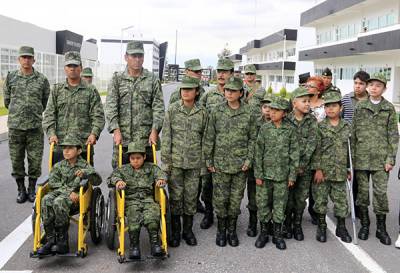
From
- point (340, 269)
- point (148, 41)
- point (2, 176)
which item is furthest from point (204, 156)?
point (148, 41)

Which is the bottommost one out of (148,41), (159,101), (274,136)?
(274,136)

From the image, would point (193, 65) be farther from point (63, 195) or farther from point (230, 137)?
point (63, 195)

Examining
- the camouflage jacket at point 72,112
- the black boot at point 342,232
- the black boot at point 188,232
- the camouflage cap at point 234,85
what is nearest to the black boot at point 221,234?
the black boot at point 188,232

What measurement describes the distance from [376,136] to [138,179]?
2770 mm

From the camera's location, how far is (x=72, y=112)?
18.0 feet

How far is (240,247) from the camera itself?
485cm

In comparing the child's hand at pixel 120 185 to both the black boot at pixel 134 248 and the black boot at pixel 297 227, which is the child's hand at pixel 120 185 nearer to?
the black boot at pixel 134 248

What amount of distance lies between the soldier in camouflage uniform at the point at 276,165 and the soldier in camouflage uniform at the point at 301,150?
0.18 metres

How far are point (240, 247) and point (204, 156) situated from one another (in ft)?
3.53

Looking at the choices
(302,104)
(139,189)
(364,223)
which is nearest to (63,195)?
(139,189)

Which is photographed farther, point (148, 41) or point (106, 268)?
point (148, 41)

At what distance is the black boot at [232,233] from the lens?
193 inches

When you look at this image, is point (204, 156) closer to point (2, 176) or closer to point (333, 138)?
point (333, 138)

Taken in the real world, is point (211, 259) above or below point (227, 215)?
below
